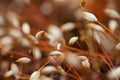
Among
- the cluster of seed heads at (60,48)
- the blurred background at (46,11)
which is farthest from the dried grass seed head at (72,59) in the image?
the blurred background at (46,11)

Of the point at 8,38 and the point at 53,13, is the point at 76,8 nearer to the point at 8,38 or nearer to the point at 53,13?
the point at 53,13

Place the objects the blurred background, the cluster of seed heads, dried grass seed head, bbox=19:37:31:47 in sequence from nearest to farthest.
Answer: the cluster of seed heads, dried grass seed head, bbox=19:37:31:47, the blurred background

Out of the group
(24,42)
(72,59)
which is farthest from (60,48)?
(24,42)

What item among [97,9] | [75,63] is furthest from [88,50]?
[97,9]

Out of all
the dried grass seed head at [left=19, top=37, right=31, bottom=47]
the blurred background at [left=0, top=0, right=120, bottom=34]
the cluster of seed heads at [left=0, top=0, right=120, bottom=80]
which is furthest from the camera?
the blurred background at [left=0, top=0, right=120, bottom=34]

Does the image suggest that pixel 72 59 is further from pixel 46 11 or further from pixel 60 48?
pixel 46 11

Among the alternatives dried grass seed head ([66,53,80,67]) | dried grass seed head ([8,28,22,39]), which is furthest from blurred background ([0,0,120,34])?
dried grass seed head ([66,53,80,67])

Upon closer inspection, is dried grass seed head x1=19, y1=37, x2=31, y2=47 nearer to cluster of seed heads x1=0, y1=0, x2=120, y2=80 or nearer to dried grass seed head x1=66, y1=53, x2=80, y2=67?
cluster of seed heads x1=0, y1=0, x2=120, y2=80

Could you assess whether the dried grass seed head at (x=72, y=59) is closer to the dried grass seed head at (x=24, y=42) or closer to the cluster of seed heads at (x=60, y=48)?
the cluster of seed heads at (x=60, y=48)

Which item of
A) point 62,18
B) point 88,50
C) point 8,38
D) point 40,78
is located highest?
point 62,18

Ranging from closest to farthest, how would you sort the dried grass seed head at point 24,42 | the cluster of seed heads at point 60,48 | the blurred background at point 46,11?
the cluster of seed heads at point 60,48 < the dried grass seed head at point 24,42 < the blurred background at point 46,11

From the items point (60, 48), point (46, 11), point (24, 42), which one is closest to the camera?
point (60, 48)
